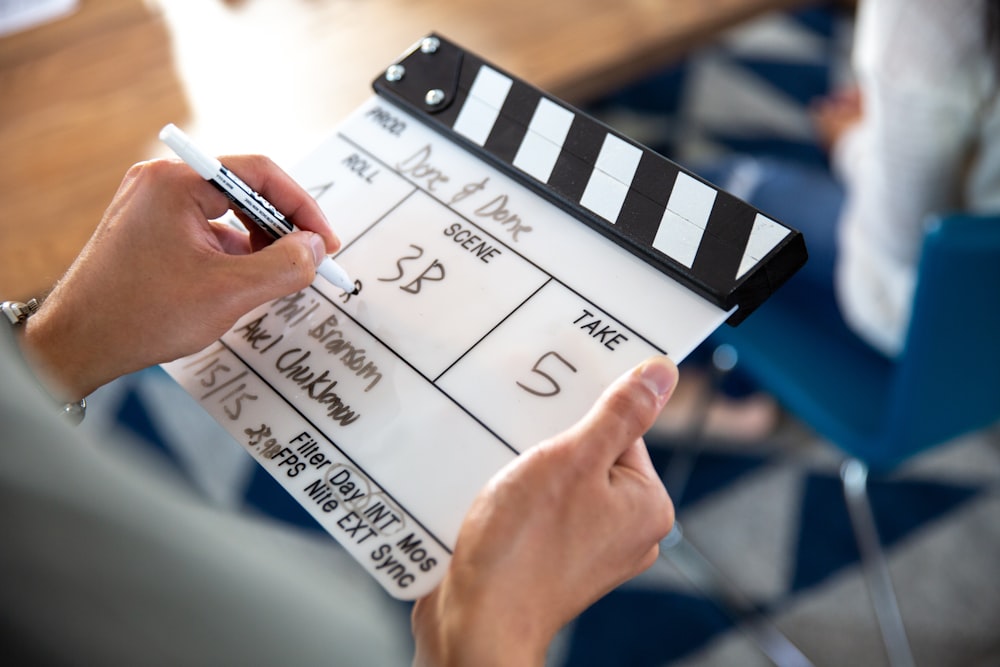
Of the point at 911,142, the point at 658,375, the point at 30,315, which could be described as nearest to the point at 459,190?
the point at 658,375

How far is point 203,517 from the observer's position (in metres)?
0.42

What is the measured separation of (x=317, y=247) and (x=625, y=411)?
289mm

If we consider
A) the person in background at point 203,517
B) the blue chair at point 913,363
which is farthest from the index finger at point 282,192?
the blue chair at point 913,363

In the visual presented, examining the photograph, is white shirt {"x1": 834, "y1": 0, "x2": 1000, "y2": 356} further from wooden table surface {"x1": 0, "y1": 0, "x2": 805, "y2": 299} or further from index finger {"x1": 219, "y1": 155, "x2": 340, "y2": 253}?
index finger {"x1": 219, "y1": 155, "x2": 340, "y2": 253}

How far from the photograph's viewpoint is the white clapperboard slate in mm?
618

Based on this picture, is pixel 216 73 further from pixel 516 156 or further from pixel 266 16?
pixel 516 156

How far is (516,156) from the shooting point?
0.74 metres

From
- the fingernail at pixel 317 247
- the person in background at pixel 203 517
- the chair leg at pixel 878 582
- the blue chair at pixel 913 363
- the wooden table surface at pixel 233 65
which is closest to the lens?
the person in background at pixel 203 517

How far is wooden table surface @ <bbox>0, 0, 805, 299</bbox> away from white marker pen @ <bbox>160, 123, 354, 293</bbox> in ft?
1.25

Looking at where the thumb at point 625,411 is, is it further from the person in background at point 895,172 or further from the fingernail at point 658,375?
the person in background at point 895,172

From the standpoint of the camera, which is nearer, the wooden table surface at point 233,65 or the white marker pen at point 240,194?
the white marker pen at point 240,194

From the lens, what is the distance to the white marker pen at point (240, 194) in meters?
0.65

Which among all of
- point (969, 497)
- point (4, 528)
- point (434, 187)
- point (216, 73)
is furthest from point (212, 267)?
point (969, 497)

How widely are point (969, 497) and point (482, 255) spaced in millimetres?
1295
